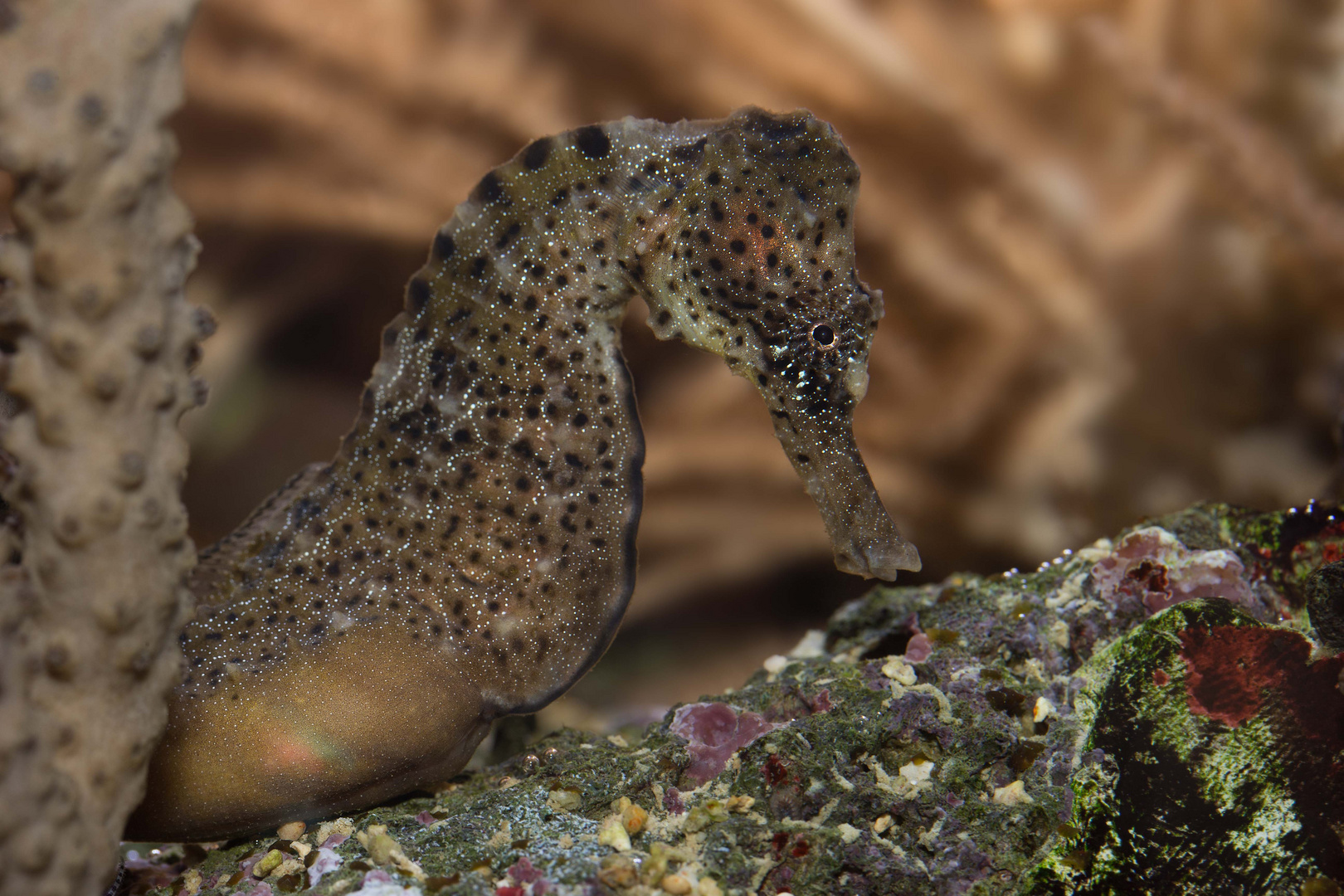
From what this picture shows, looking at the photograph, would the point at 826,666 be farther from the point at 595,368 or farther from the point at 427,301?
the point at 427,301

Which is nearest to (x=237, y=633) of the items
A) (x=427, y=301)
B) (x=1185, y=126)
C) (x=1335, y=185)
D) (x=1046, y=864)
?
(x=427, y=301)

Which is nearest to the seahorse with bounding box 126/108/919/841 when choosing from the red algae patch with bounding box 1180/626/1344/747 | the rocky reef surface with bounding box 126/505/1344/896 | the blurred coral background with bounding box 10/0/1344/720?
the rocky reef surface with bounding box 126/505/1344/896

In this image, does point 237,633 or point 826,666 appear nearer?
point 237,633

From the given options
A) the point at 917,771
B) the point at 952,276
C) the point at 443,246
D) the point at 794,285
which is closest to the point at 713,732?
the point at 917,771

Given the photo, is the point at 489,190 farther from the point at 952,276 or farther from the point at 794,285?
the point at 952,276

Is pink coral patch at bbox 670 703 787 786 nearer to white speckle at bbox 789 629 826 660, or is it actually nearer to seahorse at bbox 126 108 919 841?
seahorse at bbox 126 108 919 841

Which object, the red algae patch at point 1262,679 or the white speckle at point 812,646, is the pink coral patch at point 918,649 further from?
the red algae patch at point 1262,679
